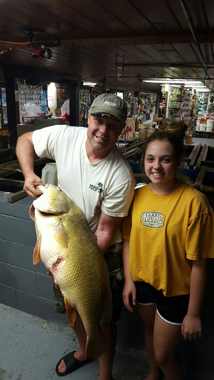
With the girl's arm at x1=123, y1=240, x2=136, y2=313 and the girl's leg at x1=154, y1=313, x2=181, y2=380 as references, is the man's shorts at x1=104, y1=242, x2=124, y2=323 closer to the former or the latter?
the girl's arm at x1=123, y1=240, x2=136, y2=313

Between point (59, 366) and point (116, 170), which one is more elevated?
point (116, 170)

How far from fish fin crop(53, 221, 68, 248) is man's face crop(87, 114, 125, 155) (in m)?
0.49

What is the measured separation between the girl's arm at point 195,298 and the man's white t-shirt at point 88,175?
1.65ft

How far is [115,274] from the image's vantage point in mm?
1825

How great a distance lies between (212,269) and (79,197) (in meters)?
1.03

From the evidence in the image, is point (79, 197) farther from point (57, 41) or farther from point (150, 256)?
point (57, 41)

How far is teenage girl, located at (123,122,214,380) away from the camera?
1415 mm

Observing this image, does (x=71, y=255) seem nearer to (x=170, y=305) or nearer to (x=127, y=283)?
(x=127, y=283)

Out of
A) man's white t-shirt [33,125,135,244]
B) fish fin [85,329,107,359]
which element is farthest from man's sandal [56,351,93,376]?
man's white t-shirt [33,125,135,244]

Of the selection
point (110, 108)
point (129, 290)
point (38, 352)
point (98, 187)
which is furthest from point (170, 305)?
point (38, 352)

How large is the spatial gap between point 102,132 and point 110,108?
137 mm

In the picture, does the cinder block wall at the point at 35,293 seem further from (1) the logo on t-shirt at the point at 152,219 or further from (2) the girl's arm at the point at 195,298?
(1) the logo on t-shirt at the point at 152,219

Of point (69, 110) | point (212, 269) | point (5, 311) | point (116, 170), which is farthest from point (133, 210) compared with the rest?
point (69, 110)

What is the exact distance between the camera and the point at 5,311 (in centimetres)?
269
